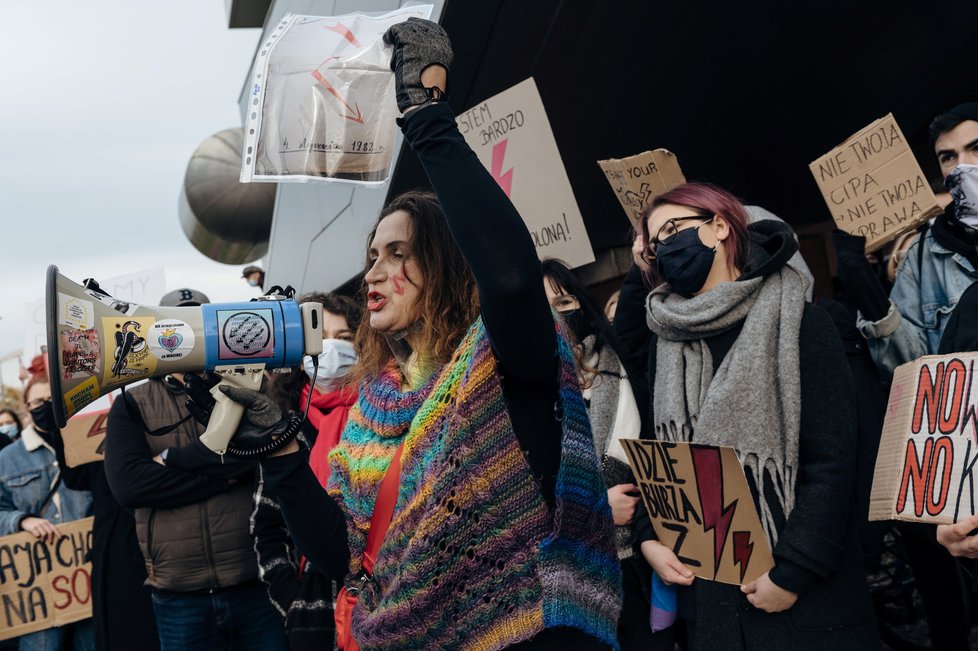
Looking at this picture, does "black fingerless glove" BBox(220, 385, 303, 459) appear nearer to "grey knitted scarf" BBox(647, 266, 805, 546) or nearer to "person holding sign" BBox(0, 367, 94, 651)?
"grey knitted scarf" BBox(647, 266, 805, 546)

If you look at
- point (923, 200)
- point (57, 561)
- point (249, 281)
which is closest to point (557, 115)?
point (923, 200)

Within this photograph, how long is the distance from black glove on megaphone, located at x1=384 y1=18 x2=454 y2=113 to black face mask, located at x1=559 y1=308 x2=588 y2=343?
5.49 feet

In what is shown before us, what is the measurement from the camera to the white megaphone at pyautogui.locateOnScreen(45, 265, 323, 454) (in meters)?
1.51

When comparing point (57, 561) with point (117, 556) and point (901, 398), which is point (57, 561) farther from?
point (901, 398)

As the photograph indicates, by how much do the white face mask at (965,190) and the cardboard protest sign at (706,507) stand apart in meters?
1.08

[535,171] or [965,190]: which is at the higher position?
[535,171]

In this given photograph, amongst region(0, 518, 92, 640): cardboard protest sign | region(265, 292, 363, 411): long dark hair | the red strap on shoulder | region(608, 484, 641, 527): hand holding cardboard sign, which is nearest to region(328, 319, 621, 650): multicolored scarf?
the red strap on shoulder

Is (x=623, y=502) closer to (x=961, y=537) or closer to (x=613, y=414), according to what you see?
(x=613, y=414)

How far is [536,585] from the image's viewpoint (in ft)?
4.87

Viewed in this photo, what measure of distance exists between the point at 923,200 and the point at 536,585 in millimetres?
2186

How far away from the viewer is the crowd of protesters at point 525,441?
4.85ft

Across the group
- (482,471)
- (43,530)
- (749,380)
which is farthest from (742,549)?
(43,530)

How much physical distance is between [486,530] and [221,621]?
235 centimetres

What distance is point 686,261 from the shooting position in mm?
2418
